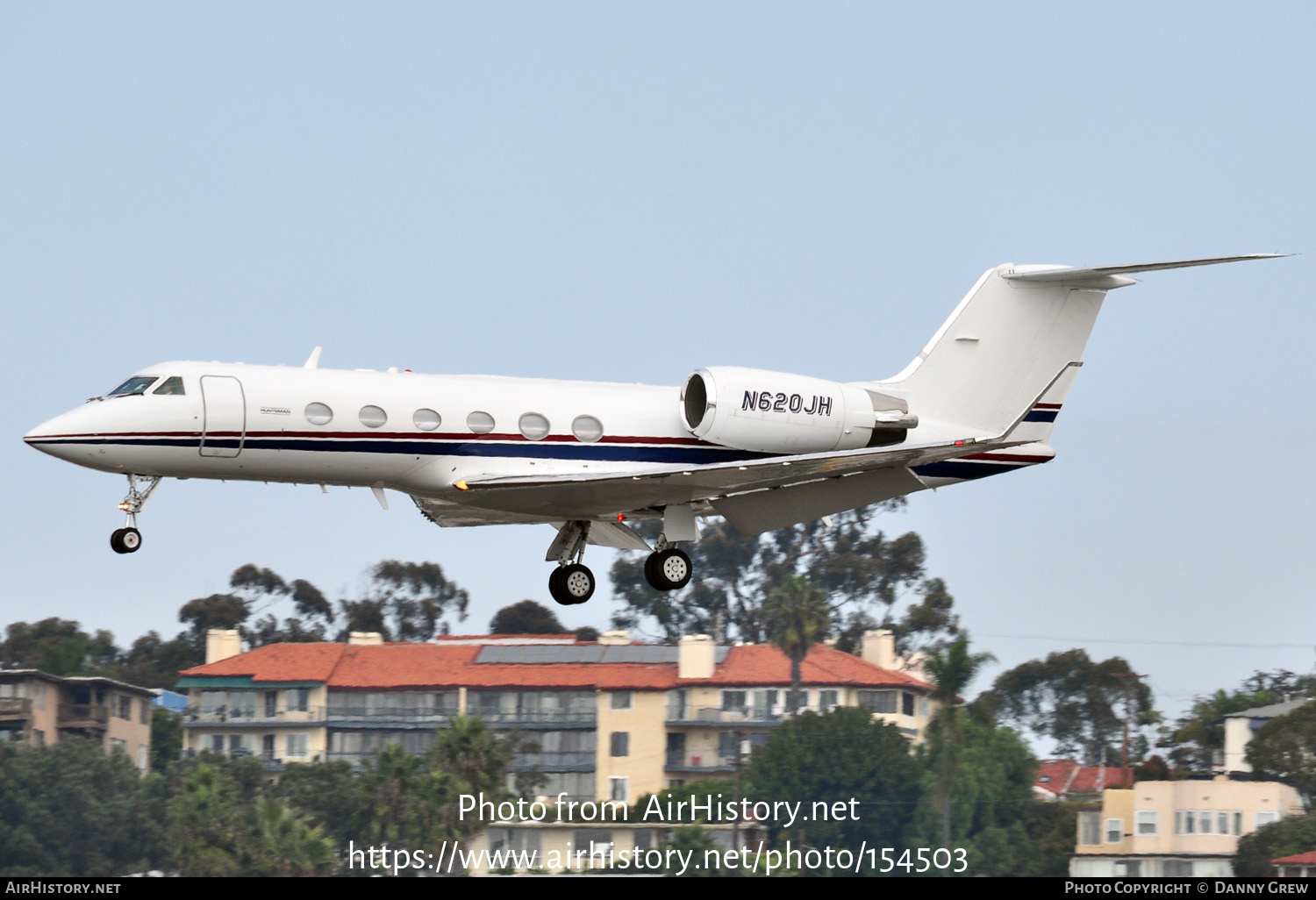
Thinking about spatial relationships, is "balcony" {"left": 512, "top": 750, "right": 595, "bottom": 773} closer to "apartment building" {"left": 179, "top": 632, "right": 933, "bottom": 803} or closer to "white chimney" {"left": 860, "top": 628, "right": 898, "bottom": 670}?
"apartment building" {"left": 179, "top": 632, "right": 933, "bottom": 803}

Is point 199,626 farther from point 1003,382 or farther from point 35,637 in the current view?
point 1003,382

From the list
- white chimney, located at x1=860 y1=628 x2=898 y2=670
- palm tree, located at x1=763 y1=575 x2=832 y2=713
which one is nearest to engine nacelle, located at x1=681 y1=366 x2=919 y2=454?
palm tree, located at x1=763 y1=575 x2=832 y2=713

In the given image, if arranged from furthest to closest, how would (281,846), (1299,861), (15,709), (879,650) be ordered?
(879,650) → (15,709) → (281,846) → (1299,861)

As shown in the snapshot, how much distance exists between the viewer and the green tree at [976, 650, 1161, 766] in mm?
64250

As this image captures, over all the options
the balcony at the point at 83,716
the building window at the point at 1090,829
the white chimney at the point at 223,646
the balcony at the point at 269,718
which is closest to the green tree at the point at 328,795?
the balcony at the point at 269,718

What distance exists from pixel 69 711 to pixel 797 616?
2785cm

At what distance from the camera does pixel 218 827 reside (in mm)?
50656

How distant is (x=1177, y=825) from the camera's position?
50.3 m

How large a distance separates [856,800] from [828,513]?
33.9 metres

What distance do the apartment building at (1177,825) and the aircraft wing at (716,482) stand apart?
28.2m

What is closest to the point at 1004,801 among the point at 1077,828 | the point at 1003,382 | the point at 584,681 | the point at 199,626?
the point at 1077,828

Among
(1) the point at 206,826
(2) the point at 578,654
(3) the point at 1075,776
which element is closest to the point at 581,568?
(1) the point at 206,826

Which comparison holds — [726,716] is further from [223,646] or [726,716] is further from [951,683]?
[223,646]

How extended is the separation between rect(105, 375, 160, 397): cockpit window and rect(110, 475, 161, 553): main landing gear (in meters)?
1.03
